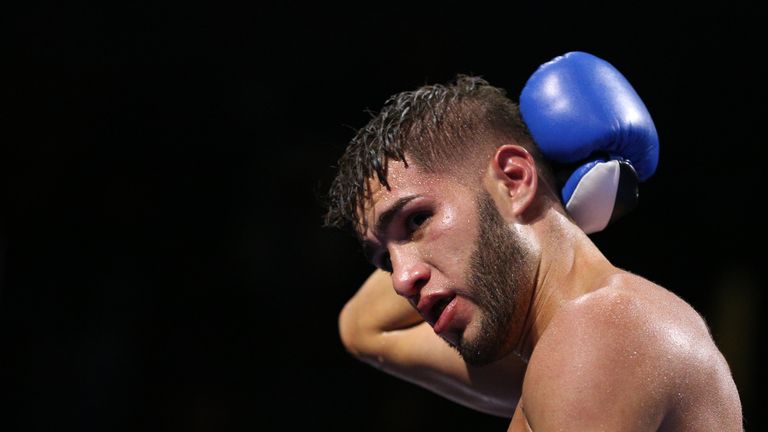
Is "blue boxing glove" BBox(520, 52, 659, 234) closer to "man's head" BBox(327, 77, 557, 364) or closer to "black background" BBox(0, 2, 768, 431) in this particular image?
Result: "man's head" BBox(327, 77, 557, 364)

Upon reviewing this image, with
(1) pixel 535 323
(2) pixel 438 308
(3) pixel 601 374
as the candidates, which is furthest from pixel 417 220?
(3) pixel 601 374

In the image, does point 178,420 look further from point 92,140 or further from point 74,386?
point 92,140

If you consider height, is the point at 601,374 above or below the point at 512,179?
below

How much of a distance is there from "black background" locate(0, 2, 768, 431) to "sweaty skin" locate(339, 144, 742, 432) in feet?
5.99

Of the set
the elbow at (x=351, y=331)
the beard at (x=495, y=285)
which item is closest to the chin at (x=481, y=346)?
the beard at (x=495, y=285)

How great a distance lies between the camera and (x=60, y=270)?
146 inches

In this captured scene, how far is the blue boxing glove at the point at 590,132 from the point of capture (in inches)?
61.0

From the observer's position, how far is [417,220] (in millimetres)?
1522

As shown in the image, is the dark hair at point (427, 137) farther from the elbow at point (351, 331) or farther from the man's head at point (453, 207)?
the elbow at point (351, 331)

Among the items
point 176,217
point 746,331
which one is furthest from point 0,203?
point 746,331

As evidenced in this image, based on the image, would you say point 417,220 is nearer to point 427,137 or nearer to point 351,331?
point 427,137

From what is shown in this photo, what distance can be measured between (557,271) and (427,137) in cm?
31

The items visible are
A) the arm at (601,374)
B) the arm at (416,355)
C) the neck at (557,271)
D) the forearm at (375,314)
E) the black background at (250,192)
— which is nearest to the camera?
the arm at (601,374)

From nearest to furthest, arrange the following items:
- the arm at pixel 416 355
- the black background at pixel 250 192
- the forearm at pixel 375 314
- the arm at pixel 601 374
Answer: the arm at pixel 601 374 < the arm at pixel 416 355 < the forearm at pixel 375 314 < the black background at pixel 250 192
